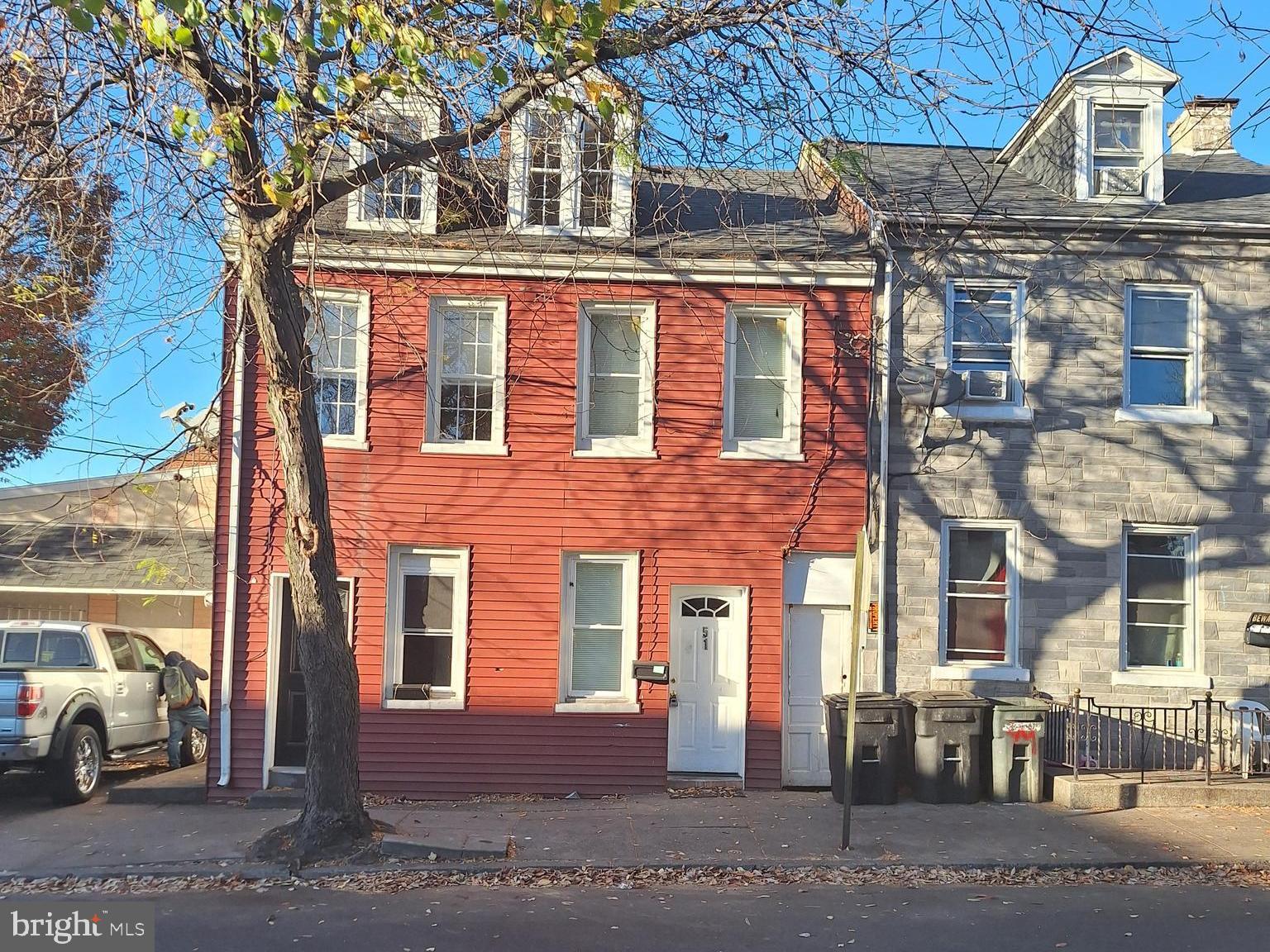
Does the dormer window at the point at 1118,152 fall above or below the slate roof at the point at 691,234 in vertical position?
above

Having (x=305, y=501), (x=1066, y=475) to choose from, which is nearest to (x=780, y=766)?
(x=1066, y=475)

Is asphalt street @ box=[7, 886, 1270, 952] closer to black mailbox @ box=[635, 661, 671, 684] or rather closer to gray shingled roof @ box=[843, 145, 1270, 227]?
black mailbox @ box=[635, 661, 671, 684]

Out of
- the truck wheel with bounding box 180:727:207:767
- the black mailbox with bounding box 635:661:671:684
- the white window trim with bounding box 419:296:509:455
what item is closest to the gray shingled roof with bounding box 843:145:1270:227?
the white window trim with bounding box 419:296:509:455

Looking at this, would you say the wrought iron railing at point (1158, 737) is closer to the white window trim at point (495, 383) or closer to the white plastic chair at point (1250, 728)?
the white plastic chair at point (1250, 728)

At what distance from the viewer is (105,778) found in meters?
13.8

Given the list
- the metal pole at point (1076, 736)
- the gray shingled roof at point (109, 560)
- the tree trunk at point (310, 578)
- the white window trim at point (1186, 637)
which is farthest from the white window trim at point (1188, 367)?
the gray shingled roof at point (109, 560)

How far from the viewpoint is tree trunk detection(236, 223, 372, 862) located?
8766 mm

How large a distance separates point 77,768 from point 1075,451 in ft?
38.4

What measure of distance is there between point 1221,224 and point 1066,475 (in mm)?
3387

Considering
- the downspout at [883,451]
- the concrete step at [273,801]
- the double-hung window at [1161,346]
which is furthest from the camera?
the double-hung window at [1161,346]

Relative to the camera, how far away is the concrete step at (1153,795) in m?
10.8

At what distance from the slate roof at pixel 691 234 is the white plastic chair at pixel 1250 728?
6.60m

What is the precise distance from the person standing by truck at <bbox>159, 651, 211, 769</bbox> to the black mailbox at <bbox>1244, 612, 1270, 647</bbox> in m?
12.3

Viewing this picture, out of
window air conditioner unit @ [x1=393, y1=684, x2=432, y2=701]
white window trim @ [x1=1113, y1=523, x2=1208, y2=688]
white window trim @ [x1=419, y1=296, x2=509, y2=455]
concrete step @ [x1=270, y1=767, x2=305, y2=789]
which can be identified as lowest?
concrete step @ [x1=270, y1=767, x2=305, y2=789]
